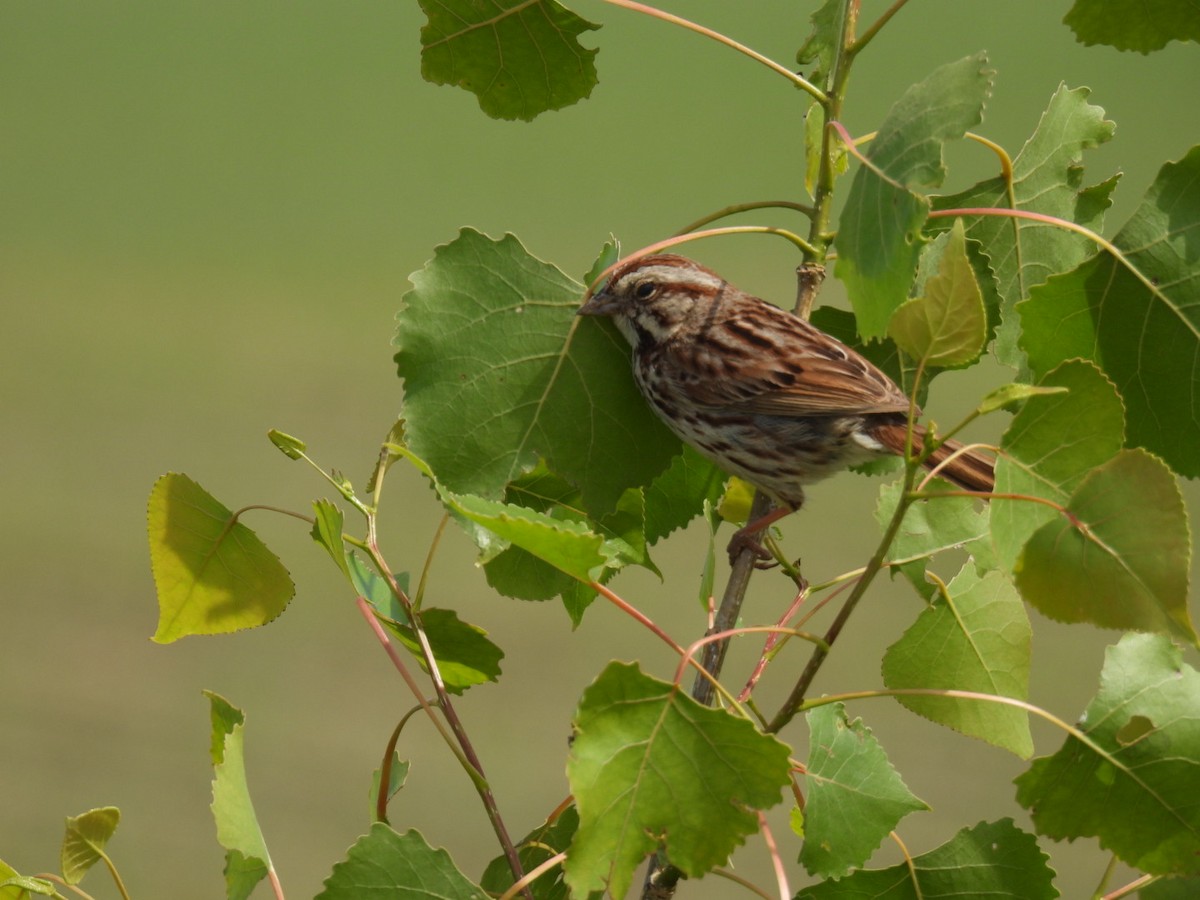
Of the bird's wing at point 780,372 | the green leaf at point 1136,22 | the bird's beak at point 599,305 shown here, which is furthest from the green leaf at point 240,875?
the green leaf at point 1136,22

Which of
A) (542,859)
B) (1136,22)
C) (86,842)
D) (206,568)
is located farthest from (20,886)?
(1136,22)

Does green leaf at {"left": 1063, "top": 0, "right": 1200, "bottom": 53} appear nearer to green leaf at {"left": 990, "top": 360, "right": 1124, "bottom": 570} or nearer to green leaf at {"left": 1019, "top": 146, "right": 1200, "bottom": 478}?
green leaf at {"left": 1019, "top": 146, "right": 1200, "bottom": 478}

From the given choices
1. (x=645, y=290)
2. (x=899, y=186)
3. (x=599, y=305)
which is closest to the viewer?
(x=899, y=186)

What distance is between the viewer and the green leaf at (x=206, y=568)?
0.98 metres

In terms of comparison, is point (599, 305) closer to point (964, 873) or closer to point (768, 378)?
point (768, 378)

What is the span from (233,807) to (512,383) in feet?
1.22

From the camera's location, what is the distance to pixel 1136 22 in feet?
3.43

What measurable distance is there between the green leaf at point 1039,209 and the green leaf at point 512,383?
0.32 metres

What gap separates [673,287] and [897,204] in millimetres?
678

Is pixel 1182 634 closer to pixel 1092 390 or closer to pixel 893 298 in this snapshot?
pixel 1092 390

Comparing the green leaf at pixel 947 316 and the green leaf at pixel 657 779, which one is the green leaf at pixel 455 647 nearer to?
the green leaf at pixel 657 779

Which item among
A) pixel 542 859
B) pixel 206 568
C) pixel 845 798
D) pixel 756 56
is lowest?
pixel 542 859

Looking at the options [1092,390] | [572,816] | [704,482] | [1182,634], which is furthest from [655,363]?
[1182,634]

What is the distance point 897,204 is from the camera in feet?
2.59
